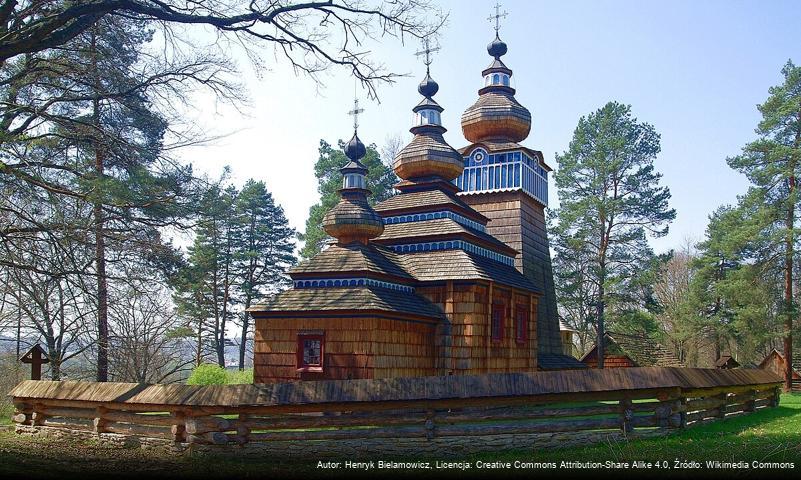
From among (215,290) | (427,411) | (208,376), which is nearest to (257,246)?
(215,290)

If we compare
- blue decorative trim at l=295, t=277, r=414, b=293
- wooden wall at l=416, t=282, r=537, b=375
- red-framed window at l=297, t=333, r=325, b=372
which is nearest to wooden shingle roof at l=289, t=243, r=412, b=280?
blue decorative trim at l=295, t=277, r=414, b=293

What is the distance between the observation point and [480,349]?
1906 centimetres

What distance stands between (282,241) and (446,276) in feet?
76.4

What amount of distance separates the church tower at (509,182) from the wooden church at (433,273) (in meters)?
0.04

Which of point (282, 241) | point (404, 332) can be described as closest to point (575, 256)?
point (282, 241)

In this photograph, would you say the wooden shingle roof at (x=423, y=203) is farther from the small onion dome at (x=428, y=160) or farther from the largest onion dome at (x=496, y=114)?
the largest onion dome at (x=496, y=114)

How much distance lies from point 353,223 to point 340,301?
10.5 feet

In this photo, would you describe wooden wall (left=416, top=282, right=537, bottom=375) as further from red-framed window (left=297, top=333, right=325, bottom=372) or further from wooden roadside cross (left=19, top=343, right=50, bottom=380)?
wooden roadside cross (left=19, top=343, right=50, bottom=380)

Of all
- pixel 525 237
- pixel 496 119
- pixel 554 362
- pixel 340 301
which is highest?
pixel 496 119

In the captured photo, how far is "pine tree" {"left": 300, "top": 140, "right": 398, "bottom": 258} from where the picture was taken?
120 ft

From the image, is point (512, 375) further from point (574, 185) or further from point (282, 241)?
point (282, 241)

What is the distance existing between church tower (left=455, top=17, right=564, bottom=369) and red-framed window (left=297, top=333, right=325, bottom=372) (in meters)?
10.0

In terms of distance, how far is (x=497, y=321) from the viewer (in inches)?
796

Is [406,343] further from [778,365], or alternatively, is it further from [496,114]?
[778,365]
